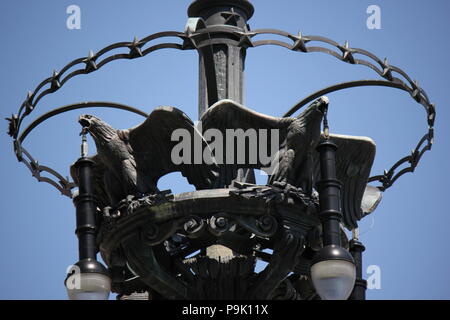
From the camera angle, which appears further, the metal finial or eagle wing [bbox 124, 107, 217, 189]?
eagle wing [bbox 124, 107, 217, 189]

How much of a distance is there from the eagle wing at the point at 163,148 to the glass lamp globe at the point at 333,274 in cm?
554

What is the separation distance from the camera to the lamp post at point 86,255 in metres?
31.6

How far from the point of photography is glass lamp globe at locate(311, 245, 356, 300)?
102 feet

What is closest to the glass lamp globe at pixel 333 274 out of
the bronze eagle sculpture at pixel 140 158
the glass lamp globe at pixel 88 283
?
the glass lamp globe at pixel 88 283

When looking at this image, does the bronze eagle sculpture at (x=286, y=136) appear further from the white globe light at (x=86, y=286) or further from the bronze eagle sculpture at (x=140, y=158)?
the white globe light at (x=86, y=286)

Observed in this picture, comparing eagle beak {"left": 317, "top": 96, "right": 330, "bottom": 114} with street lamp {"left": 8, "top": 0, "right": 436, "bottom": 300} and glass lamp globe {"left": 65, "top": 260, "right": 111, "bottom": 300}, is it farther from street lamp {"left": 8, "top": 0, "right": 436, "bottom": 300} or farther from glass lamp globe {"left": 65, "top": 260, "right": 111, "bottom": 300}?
glass lamp globe {"left": 65, "top": 260, "right": 111, "bottom": 300}

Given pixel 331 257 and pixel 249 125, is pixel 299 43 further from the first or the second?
pixel 331 257

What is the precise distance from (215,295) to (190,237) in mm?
1245

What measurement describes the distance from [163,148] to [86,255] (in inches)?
197

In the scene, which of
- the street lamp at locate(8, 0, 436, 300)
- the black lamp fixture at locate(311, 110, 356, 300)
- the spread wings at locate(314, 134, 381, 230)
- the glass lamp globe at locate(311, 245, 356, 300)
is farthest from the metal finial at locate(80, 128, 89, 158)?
the spread wings at locate(314, 134, 381, 230)

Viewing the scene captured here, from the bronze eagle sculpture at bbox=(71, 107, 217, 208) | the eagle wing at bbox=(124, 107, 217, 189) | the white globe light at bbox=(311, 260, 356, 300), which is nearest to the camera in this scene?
the white globe light at bbox=(311, 260, 356, 300)

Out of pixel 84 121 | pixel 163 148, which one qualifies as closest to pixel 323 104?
pixel 163 148

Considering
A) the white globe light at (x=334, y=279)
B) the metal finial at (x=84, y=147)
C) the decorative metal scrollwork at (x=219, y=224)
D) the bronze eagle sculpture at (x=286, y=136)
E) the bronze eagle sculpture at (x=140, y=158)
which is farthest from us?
the bronze eagle sculpture at (x=140, y=158)
